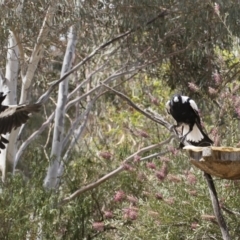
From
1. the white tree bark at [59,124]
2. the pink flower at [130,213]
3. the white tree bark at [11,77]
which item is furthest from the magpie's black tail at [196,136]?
the white tree bark at [11,77]

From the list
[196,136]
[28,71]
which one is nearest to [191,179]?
[196,136]

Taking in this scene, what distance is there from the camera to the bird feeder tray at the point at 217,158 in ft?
13.9

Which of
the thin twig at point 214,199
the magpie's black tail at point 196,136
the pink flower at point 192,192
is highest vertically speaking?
the magpie's black tail at point 196,136

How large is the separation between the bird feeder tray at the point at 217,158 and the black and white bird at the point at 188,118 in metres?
1.43

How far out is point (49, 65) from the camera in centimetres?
1026

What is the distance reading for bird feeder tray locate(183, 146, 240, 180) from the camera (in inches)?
167

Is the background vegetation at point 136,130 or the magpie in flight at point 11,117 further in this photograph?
the magpie in flight at point 11,117

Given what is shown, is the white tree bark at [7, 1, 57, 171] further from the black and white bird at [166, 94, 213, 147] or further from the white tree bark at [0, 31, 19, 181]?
the black and white bird at [166, 94, 213, 147]

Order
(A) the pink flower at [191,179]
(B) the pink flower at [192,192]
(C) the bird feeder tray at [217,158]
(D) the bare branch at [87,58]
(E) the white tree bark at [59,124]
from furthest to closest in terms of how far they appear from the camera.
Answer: (E) the white tree bark at [59,124], (D) the bare branch at [87,58], (B) the pink flower at [192,192], (A) the pink flower at [191,179], (C) the bird feeder tray at [217,158]

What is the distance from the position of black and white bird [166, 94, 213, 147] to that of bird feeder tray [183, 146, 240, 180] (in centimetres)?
143

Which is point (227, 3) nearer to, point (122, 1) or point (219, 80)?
point (122, 1)

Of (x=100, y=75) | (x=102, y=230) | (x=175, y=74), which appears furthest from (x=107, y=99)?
(x=102, y=230)

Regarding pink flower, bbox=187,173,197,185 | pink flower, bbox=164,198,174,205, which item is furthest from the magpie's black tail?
pink flower, bbox=164,198,174,205

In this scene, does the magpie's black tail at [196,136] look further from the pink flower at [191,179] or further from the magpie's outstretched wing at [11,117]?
the magpie's outstretched wing at [11,117]
